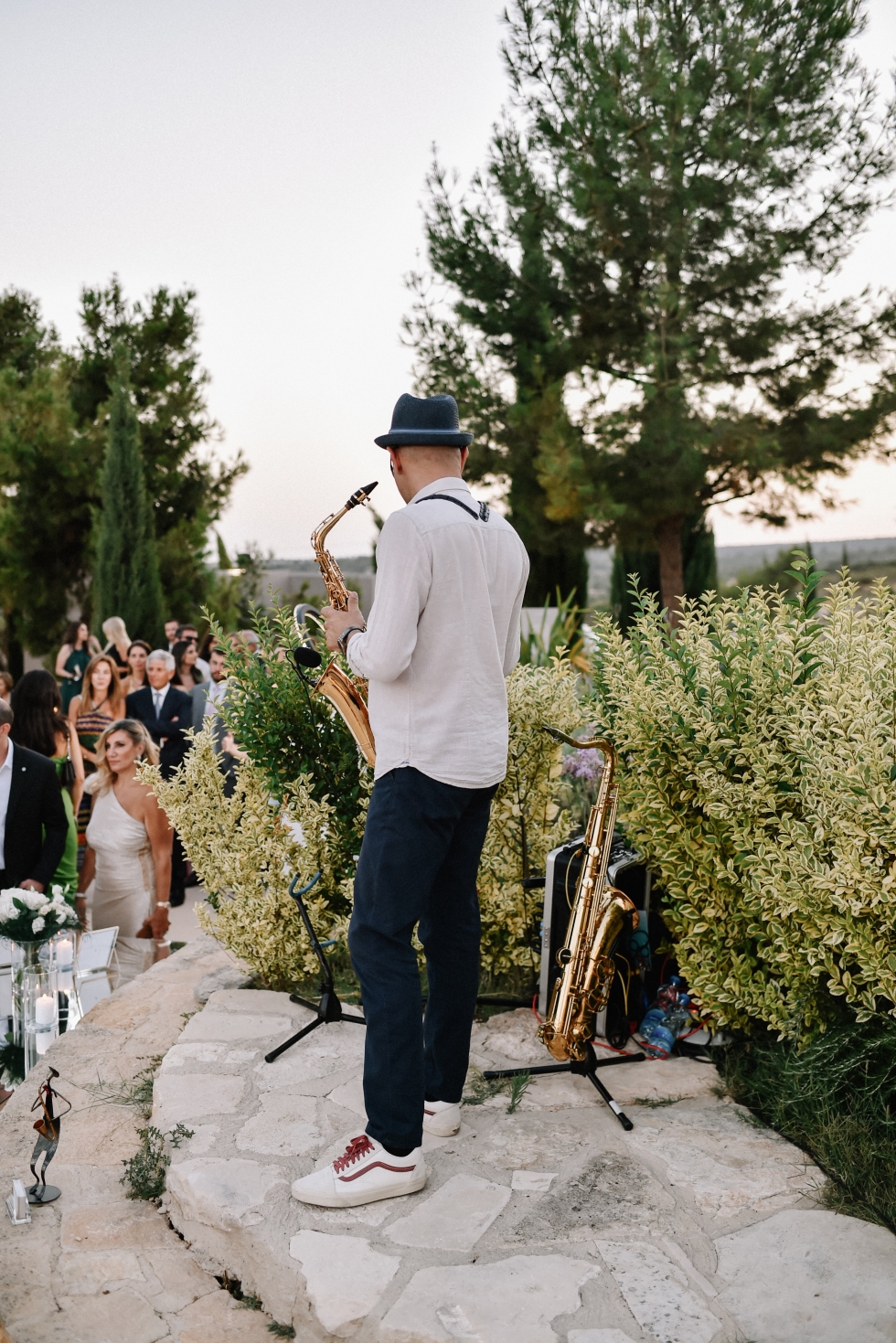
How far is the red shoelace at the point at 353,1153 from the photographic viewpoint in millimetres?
2457

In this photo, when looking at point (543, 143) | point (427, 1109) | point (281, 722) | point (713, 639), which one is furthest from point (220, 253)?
point (427, 1109)

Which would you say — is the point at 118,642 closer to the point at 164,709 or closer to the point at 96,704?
the point at 96,704

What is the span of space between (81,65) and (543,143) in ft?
25.7

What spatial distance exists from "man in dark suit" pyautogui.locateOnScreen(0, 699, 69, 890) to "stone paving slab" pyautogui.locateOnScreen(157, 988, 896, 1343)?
191 centimetres

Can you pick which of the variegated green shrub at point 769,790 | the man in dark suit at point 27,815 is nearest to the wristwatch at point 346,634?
the variegated green shrub at point 769,790

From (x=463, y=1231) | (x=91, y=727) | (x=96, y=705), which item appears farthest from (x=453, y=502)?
(x=96, y=705)

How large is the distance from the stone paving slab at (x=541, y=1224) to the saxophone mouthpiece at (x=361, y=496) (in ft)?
5.95

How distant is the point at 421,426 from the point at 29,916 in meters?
2.66

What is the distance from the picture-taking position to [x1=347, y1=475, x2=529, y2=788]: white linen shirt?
2324 mm

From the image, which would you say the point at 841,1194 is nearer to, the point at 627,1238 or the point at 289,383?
the point at 627,1238

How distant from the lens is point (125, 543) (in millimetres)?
16281

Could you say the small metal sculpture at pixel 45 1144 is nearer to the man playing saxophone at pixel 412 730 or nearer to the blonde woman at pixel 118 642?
the man playing saxophone at pixel 412 730

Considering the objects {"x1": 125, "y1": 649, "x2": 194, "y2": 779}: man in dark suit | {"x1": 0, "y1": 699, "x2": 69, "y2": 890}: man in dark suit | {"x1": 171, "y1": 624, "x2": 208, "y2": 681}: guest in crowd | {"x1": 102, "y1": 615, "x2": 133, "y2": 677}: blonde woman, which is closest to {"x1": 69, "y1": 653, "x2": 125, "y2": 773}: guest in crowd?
{"x1": 125, "y1": 649, "x2": 194, "y2": 779}: man in dark suit

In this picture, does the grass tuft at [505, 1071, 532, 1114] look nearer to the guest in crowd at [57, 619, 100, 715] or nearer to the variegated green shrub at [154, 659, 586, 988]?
the variegated green shrub at [154, 659, 586, 988]
